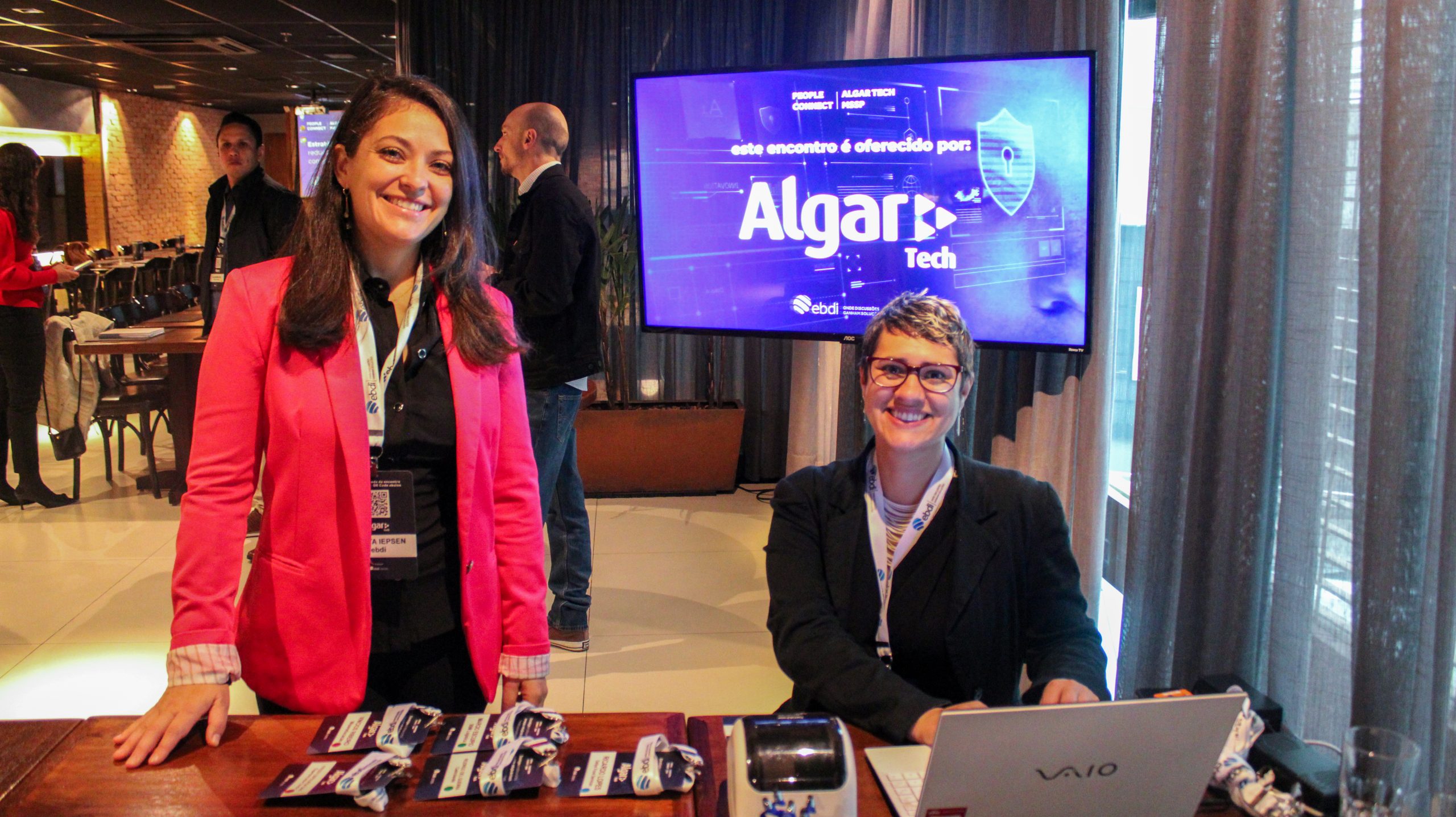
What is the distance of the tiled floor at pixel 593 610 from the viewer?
3.24m

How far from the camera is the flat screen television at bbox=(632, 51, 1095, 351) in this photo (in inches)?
102

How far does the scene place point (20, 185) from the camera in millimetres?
4980

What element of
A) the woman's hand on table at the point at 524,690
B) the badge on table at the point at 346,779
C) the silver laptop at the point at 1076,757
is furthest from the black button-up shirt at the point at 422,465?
the silver laptop at the point at 1076,757

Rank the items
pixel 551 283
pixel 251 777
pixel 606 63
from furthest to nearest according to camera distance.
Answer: pixel 606 63
pixel 551 283
pixel 251 777

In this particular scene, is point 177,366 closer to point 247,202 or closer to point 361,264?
point 247,202

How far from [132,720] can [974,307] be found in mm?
2178

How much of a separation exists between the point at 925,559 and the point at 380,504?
893mm

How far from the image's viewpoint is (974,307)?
9.13 feet

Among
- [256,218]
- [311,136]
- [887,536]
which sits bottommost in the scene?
[887,536]

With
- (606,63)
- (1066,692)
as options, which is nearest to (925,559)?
(1066,692)

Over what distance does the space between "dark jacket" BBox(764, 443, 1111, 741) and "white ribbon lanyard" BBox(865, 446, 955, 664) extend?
0.01 meters

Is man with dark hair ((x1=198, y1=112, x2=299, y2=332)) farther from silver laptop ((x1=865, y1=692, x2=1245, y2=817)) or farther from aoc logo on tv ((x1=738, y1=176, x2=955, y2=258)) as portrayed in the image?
silver laptop ((x1=865, y1=692, x2=1245, y2=817))

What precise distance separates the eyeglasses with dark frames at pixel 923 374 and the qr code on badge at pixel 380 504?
82 centimetres

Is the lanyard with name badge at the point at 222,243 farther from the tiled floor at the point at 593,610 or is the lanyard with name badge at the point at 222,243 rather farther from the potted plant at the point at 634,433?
the potted plant at the point at 634,433
